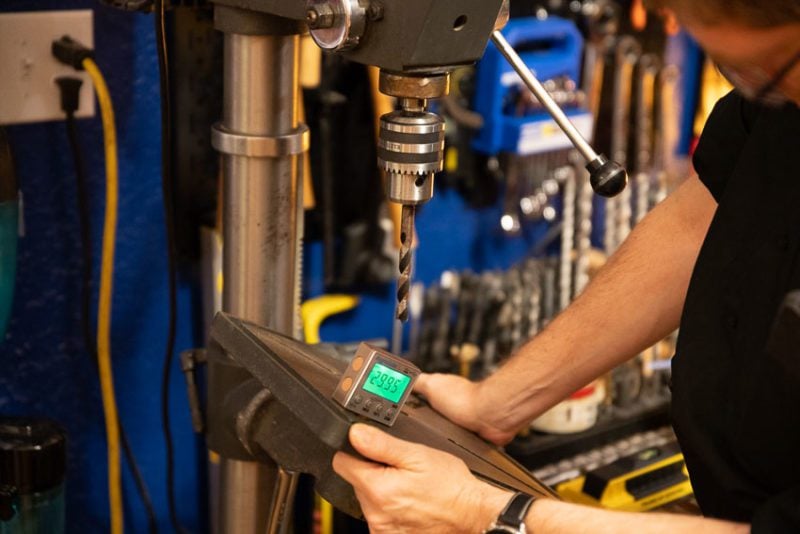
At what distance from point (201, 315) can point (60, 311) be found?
9.3 inches

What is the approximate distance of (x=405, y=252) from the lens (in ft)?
3.61

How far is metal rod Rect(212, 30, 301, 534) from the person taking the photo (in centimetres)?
122

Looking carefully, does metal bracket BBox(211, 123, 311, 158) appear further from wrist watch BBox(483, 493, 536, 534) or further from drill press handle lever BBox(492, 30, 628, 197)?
wrist watch BBox(483, 493, 536, 534)

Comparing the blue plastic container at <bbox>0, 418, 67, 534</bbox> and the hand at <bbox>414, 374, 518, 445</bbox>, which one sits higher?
the hand at <bbox>414, 374, 518, 445</bbox>

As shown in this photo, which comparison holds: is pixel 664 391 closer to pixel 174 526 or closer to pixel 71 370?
pixel 174 526

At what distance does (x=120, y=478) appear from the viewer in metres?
1.76

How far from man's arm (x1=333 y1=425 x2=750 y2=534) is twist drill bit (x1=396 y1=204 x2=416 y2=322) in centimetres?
14

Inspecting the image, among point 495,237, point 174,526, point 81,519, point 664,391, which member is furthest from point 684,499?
point 81,519

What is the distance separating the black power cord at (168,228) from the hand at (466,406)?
0.40 m

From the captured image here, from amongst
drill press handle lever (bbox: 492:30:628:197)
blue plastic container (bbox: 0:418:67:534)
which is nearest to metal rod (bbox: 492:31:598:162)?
drill press handle lever (bbox: 492:30:628:197)

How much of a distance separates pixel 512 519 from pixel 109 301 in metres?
0.79

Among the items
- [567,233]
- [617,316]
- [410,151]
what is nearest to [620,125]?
[567,233]

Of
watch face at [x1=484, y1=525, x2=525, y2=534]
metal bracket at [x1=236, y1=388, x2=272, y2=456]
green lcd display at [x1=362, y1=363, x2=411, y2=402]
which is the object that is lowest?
watch face at [x1=484, y1=525, x2=525, y2=534]

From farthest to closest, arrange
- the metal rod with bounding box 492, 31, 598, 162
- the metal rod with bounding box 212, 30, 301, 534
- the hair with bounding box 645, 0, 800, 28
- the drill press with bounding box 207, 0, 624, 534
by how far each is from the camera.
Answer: the metal rod with bounding box 212, 30, 301, 534 < the metal rod with bounding box 492, 31, 598, 162 < the drill press with bounding box 207, 0, 624, 534 < the hair with bounding box 645, 0, 800, 28
